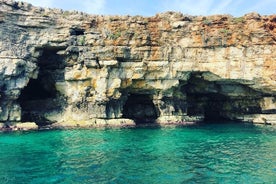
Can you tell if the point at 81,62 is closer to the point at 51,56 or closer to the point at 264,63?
the point at 51,56

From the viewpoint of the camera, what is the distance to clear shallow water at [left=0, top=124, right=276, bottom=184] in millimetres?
18625

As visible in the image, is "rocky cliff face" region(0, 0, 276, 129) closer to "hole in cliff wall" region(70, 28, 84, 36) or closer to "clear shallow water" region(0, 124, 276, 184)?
"hole in cliff wall" region(70, 28, 84, 36)

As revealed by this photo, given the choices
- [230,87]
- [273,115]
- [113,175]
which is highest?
[230,87]

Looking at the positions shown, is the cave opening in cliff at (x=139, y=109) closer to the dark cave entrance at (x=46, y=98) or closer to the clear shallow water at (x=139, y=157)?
the dark cave entrance at (x=46, y=98)

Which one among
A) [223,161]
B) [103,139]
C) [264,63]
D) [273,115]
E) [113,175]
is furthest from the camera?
[273,115]

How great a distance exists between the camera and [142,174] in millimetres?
19109

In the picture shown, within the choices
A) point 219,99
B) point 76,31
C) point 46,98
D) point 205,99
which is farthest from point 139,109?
point 76,31

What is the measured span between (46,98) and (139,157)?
28060mm

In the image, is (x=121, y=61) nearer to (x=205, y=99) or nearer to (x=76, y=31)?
(x=76, y=31)

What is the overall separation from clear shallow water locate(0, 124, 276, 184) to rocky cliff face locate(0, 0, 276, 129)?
8586mm

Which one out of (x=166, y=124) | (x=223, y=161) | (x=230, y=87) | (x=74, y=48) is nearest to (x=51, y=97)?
(x=74, y=48)

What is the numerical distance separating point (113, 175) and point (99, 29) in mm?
28790

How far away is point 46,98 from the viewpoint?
4822 cm

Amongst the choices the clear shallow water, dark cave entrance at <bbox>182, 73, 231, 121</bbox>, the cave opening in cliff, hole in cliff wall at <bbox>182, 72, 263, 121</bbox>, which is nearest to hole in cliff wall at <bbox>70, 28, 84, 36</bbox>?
the cave opening in cliff
